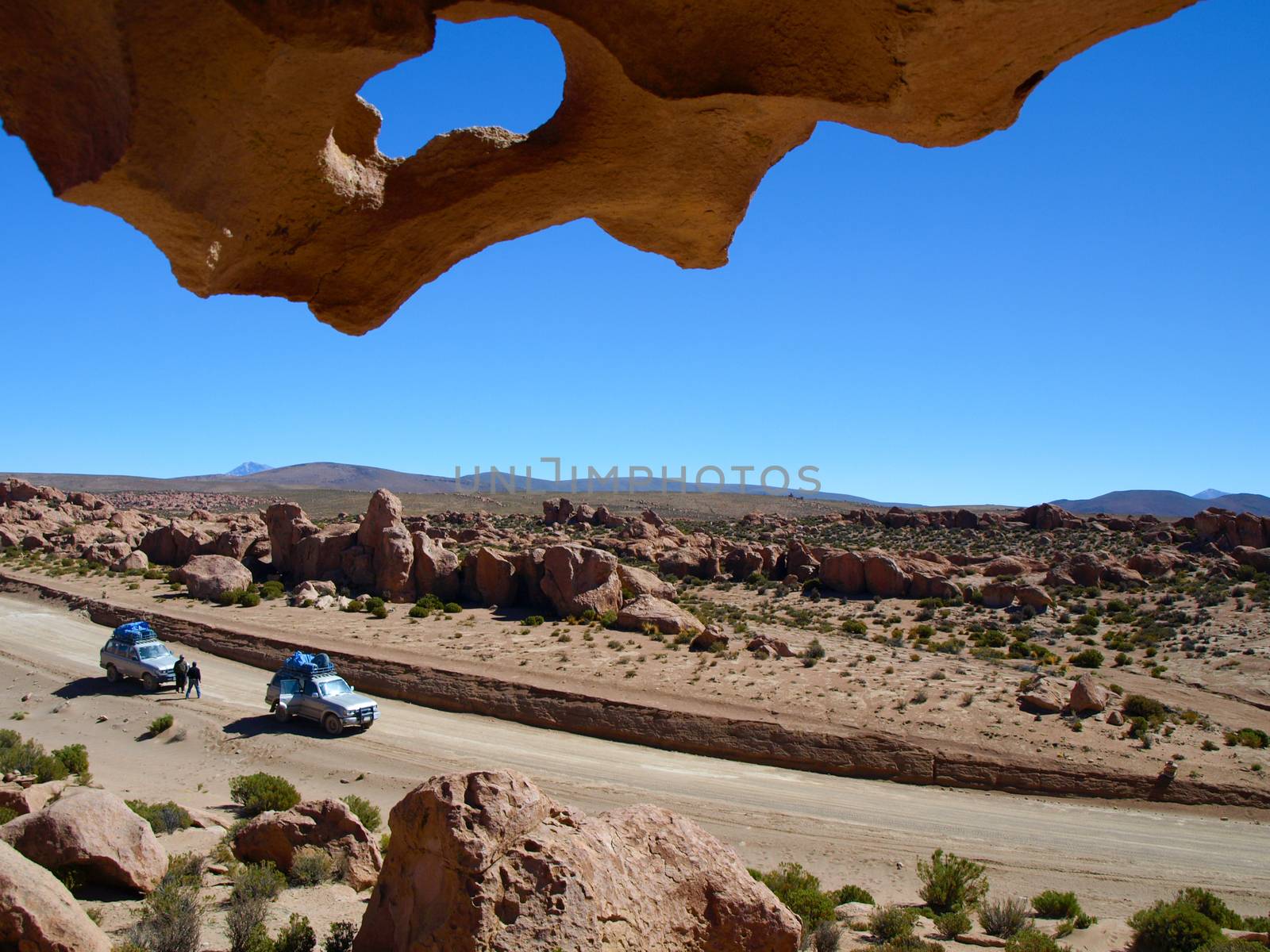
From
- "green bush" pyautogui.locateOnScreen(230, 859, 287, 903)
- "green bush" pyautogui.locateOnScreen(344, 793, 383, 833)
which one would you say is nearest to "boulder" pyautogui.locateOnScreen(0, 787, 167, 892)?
"green bush" pyautogui.locateOnScreen(230, 859, 287, 903)

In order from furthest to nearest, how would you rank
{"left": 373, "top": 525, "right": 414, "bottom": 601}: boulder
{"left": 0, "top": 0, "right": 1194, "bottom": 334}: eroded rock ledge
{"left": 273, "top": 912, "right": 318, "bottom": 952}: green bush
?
{"left": 373, "top": 525, "right": 414, "bottom": 601}: boulder
{"left": 273, "top": 912, "right": 318, "bottom": 952}: green bush
{"left": 0, "top": 0, "right": 1194, "bottom": 334}: eroded rock ledge

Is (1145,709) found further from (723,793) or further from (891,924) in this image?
(891,924)

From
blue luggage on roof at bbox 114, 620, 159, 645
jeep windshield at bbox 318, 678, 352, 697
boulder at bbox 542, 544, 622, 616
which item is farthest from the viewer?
boulder at bbox 542, 544, 622, 616

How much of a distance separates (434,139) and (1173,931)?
14.1 meters

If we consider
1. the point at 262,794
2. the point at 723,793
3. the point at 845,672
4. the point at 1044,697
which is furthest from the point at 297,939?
the point at 1044,697

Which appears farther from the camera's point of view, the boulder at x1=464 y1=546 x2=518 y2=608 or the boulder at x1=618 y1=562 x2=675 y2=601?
the boulder at x1=464 y1=546 x2=518 y2=608

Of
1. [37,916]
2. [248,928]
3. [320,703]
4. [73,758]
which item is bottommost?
[73,758]

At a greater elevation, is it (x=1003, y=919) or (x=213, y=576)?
(x=213, y=576)

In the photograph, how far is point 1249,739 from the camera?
24438mm

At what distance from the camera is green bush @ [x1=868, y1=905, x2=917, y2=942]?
1248 cm

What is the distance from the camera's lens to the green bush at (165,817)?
49.2 ft

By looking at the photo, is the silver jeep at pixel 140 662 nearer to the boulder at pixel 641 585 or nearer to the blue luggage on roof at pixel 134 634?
the blue luggage on roof at pixel 134 634

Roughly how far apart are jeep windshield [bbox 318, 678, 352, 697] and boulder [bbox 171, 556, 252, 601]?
1931cm

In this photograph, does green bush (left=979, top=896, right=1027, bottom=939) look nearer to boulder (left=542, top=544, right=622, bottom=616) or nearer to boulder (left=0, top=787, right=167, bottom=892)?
boulder (left=0, top=787, right=167, bottom=892)
